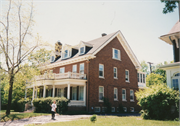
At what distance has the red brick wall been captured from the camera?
23.9m

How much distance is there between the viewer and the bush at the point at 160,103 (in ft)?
41.2

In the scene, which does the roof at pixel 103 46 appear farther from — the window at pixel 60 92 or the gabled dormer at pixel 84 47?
the window at pixel 60 92

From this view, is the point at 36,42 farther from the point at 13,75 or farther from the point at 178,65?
the point at 178,65

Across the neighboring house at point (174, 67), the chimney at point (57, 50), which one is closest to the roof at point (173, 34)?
the neighboring house at point (174, 67)

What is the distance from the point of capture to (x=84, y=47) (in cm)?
2602

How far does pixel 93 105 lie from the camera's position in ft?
76.5

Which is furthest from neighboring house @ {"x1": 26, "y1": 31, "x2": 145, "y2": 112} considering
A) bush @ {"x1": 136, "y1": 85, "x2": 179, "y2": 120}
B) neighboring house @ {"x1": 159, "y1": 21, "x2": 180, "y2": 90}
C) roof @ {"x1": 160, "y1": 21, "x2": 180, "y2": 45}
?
neighboring house @ {"x1": 159, "y1": 21, "x2": 180, "y2": 90}

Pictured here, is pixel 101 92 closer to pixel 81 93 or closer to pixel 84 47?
pixel 81 93

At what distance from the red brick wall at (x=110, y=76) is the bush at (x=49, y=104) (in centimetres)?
381


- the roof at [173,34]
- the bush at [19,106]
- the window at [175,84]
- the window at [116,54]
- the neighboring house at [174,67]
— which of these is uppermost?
the window at [116,54]

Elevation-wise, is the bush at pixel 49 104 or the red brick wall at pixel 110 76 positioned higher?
the red brick wall at pixel 110 76

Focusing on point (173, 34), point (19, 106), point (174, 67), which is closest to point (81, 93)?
point (19, 106)

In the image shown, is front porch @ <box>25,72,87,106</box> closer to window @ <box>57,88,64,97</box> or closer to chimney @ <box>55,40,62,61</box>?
window @ <box>57,88,64,97</box>

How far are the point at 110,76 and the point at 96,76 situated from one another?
114 inches
